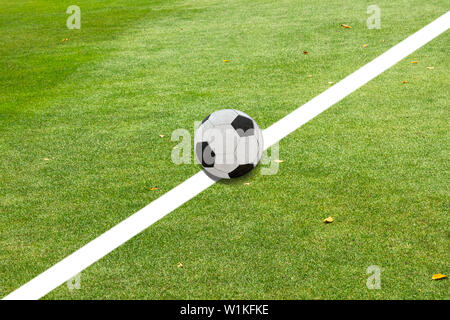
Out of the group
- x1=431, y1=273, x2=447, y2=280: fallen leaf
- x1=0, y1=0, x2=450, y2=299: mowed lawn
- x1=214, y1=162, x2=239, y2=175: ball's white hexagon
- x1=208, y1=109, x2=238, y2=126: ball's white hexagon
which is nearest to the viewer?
x1=431, y1=273, x2=447, y2=280: fallen leaf

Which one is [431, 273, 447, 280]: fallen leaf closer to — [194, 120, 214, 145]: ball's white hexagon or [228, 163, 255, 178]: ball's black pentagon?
[228, 163, 255, 178]: ball's black pentagon

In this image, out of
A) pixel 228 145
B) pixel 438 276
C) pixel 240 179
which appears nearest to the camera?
pixel 438 276

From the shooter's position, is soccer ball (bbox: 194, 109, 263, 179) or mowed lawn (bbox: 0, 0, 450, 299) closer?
mowed lawn (bbox: 0, 0, 450, 299)

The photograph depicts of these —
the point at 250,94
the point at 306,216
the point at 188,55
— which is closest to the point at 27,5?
the point at 188,55

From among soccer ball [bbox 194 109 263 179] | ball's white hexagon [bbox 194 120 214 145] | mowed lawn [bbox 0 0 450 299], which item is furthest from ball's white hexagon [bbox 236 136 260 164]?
ball's white hexagon [bbox 194 120 214 145]

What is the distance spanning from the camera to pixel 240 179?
4.81 meters

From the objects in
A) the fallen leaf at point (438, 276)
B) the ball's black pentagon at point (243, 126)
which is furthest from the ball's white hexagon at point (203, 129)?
the fallen leaf at point (438, 276)

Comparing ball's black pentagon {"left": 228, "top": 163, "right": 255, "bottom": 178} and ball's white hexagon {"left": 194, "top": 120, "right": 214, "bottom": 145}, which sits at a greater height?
ball's white hexagon {"left": 194, "top": 120, "right": 214, "bottom": 145}

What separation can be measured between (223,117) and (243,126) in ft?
0.74

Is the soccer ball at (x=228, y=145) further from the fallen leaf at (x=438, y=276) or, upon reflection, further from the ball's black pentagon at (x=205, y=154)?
the fallen leaf at (x=438, y=276)

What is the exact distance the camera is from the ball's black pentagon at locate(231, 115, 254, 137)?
4750 millimetres

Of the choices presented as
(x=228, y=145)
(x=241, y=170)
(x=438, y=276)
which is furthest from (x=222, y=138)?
(x=438, y=276)

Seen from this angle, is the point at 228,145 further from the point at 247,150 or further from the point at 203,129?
the point at 203,129

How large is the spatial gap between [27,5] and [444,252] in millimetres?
13088
